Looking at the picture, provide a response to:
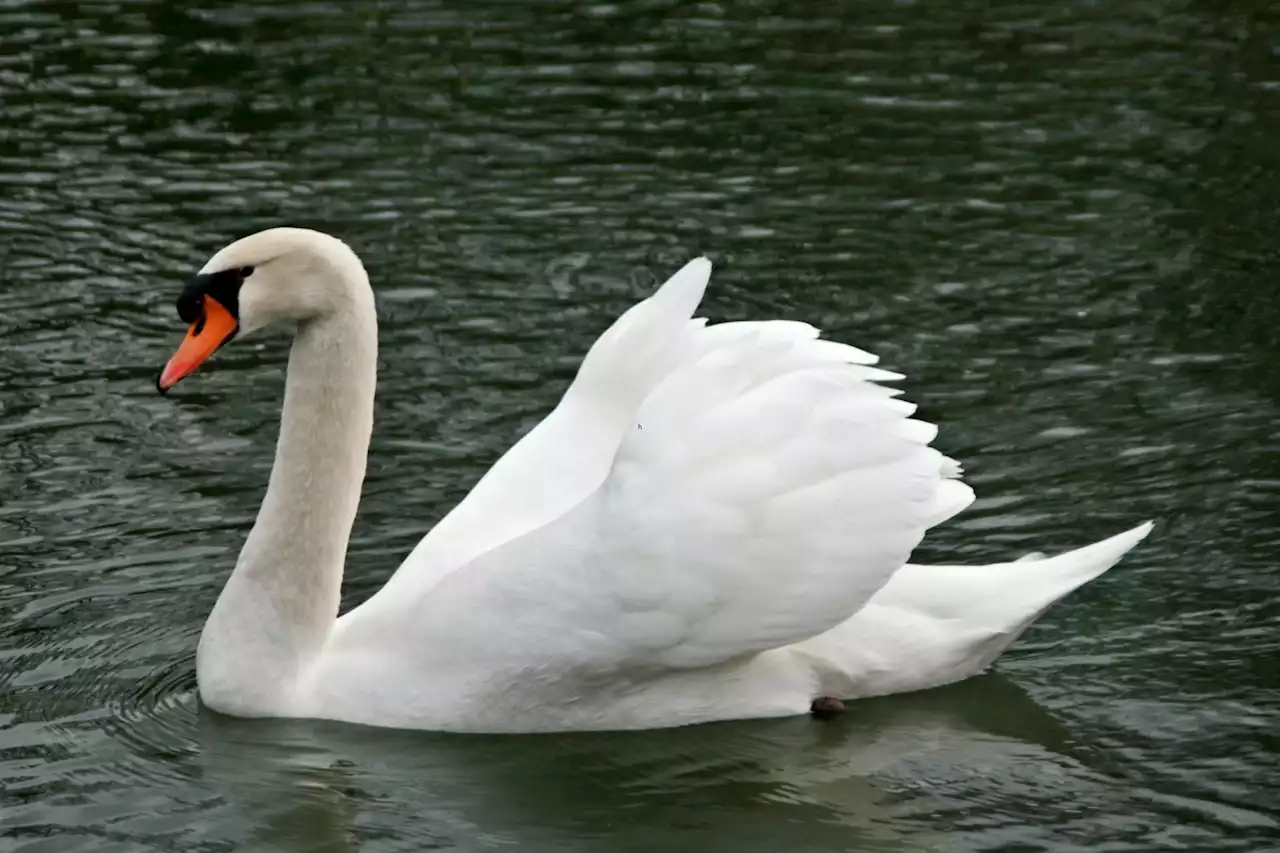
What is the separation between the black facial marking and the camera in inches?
311

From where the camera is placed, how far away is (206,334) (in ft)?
26.1

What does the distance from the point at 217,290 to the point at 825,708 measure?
2481 millimetres

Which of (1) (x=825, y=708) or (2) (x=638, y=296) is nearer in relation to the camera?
(1) (x=825, y=708)

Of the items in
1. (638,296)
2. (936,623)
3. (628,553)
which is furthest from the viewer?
(638,296)

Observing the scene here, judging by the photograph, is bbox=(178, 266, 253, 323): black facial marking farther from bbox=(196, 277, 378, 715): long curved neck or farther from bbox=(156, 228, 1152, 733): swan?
bbox=(196, 277, 378, 715): long curved neck

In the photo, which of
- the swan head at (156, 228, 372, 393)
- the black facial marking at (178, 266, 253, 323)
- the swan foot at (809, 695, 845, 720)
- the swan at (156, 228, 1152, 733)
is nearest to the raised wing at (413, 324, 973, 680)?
the swan at (156, 228, 1152, 733)

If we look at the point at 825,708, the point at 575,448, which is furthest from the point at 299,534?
the point at 825,708

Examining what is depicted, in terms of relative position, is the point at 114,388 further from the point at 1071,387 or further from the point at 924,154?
the point at 924,154

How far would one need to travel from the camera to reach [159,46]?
19734 millimetres

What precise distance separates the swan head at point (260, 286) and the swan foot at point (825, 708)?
2116 mm

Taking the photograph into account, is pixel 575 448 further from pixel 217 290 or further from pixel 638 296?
pixel 638 296

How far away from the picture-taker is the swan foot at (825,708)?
812 centimetres

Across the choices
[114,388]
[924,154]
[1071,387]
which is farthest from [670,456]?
[924,154]

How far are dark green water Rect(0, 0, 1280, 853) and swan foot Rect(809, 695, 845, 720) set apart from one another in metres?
0.04
